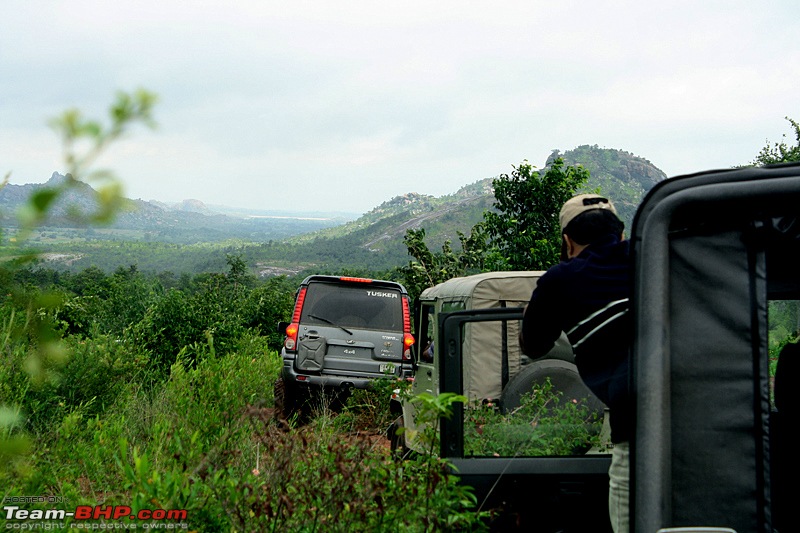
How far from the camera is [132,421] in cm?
740

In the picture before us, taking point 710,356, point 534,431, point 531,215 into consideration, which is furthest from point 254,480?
point 531,215

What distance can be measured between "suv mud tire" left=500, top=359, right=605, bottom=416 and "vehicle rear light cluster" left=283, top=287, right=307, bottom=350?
669 centimetres

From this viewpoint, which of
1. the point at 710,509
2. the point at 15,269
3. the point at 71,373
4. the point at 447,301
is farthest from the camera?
the point at 71,373

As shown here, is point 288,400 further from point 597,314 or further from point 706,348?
point 706,348

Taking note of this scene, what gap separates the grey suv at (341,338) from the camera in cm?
1083

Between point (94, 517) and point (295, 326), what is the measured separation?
24.6 feet

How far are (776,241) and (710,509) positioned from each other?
2.49ft

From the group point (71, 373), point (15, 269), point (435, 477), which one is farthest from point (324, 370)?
point (15, 269)

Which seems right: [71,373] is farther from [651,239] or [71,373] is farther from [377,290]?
[651,239]

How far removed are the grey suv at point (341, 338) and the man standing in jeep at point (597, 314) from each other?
804cm

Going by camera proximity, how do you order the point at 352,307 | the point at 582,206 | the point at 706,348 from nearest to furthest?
1. the point at 706,348
2. the point at 582,206
3. the point at 352,307

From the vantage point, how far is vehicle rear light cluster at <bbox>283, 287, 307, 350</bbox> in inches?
426

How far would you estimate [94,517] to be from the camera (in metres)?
3.45

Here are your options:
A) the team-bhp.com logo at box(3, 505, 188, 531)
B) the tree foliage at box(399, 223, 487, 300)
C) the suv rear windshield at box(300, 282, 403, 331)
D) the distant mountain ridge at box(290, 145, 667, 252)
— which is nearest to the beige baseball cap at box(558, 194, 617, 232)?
the team-bhp.com logo at box(3, 505, 188, 531)
